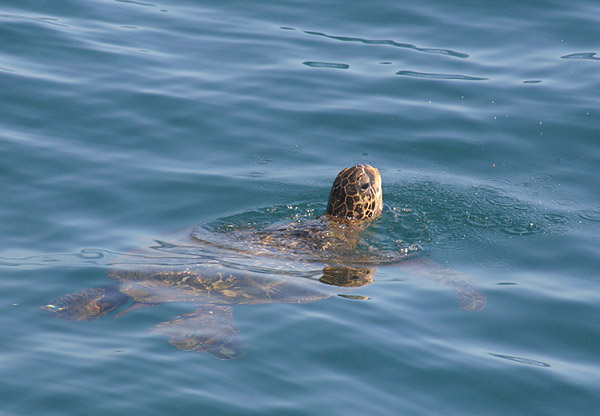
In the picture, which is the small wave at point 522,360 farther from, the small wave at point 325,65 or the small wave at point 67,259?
the small wave at point 325,65

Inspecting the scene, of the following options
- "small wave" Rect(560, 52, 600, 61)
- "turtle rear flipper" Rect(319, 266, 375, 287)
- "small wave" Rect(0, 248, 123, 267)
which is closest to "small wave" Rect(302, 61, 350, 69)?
"small wave" Rect(560, 52, 600, 61)

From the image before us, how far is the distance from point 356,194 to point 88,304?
12.1ft

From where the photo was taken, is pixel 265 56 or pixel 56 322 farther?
pixel 265 56

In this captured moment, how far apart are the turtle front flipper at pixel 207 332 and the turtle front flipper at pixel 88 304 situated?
634mm

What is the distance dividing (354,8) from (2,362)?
12121 mm

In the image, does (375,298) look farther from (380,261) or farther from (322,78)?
(322,78)

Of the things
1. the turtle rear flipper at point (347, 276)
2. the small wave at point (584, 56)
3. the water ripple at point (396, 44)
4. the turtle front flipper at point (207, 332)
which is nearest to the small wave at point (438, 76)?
the water ripple at point (396, 44)

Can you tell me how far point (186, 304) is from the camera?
8.12 meters

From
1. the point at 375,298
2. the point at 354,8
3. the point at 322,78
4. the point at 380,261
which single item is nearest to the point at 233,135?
the point at 322,78

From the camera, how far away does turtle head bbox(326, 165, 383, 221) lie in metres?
10.1

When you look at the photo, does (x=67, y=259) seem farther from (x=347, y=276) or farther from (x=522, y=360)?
(x=522, y=360)

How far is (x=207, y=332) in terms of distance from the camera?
7332 millimetres

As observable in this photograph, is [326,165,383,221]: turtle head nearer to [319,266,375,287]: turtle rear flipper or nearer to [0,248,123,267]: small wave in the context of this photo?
[319,266,375,287]: turtle rear flipper

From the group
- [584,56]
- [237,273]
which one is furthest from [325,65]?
[237,273]
